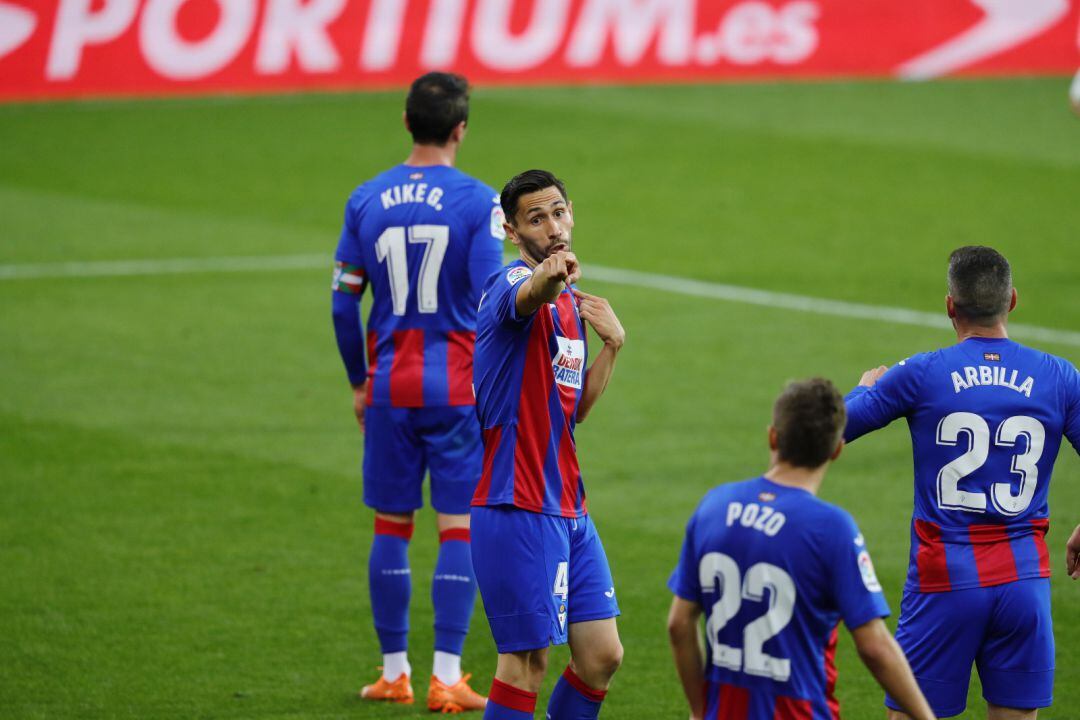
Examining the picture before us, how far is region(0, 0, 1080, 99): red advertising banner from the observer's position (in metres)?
21.9

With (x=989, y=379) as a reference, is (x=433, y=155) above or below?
above

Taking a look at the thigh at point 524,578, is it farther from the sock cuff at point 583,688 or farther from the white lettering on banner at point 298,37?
the white lettering on banner at point 298,37

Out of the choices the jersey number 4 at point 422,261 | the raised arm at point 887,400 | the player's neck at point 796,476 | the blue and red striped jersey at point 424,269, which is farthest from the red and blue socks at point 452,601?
the player's neck at point 796,476

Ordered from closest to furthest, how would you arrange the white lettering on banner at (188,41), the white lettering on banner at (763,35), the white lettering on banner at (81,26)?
the white lettering on banner at (81,26) < the white lettering on banner at (188,41) < the white lettering on banner at (763,35)

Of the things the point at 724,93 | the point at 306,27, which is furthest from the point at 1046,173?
the point at 306,27

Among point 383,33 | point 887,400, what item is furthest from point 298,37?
point 887,400

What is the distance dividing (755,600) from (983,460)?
1309mm

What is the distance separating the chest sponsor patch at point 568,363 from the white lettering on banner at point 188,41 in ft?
57.8

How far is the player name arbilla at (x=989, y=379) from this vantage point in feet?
17.2

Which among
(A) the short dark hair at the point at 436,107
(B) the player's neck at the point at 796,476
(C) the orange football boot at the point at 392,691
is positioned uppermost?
(A) the short dark hair at the point at 436,107

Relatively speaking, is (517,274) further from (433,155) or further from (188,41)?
(188,41)

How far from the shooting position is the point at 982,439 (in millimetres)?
5238

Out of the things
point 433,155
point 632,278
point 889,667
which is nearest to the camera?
point 889,667

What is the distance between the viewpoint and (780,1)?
23266mm
